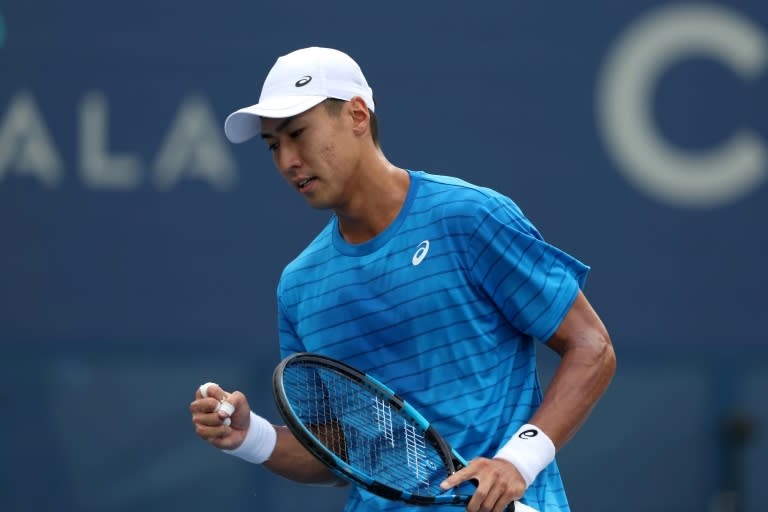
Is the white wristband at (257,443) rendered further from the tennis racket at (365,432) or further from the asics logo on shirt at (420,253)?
the asics logo on shirt at (420,253)

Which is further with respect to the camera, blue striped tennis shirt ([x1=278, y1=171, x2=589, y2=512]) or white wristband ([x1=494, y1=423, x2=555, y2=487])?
blue striped tennis shirt ([x1=278, y1=171, x2=589, y2=512])

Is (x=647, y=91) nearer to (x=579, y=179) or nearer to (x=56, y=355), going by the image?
(x=579, y=179)

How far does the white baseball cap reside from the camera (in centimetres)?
287

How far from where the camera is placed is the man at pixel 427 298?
2.78m

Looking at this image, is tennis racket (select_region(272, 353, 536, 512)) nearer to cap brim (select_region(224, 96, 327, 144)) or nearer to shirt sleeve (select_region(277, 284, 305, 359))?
shirt sleeve (select_region(277, 284, 305, 359))

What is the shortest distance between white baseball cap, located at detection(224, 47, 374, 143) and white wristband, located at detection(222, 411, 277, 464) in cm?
61

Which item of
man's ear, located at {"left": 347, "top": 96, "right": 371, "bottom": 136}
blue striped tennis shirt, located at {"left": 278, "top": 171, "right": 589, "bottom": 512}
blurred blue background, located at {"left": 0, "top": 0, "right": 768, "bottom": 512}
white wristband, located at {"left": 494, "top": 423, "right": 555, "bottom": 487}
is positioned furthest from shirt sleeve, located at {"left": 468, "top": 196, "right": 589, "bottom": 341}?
blurred blue background, located at {"left": 0, "top": 0, "right": 768, "bottom": 512}

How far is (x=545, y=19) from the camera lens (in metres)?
5.96

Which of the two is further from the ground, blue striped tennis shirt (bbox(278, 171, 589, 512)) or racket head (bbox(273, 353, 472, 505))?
blue striped tennis shirt (bbox(278, 171, 589, 512))

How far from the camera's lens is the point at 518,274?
278 centimetres

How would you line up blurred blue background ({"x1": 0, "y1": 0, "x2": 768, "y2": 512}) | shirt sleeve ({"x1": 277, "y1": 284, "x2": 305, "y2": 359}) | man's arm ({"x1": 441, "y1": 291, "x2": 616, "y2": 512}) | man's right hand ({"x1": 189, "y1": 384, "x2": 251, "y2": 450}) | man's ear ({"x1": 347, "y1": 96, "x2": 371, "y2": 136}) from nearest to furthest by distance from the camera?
man's arm ({"x1": 441, "y1": 291, "x2": 616, "y2": 512}) < man's right hand ({"x1": 189, "y1": 384, "x2": 251, "y2": 450}) < man's ear ({"x1": 347, "y1": 96, "x2": 371, "y2": 136}) < shirt sleeve ({"x1": 277, "y1": 284, "x2": 305, "y2": 359}) < blurred blue background ({"x1": 0, "y1": 0, "x2": 768, "y2": 512})

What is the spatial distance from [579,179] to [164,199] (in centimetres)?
174

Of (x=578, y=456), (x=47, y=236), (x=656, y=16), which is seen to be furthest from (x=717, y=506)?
(x=47, y=236)

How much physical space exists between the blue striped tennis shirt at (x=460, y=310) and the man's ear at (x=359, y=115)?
17cm
